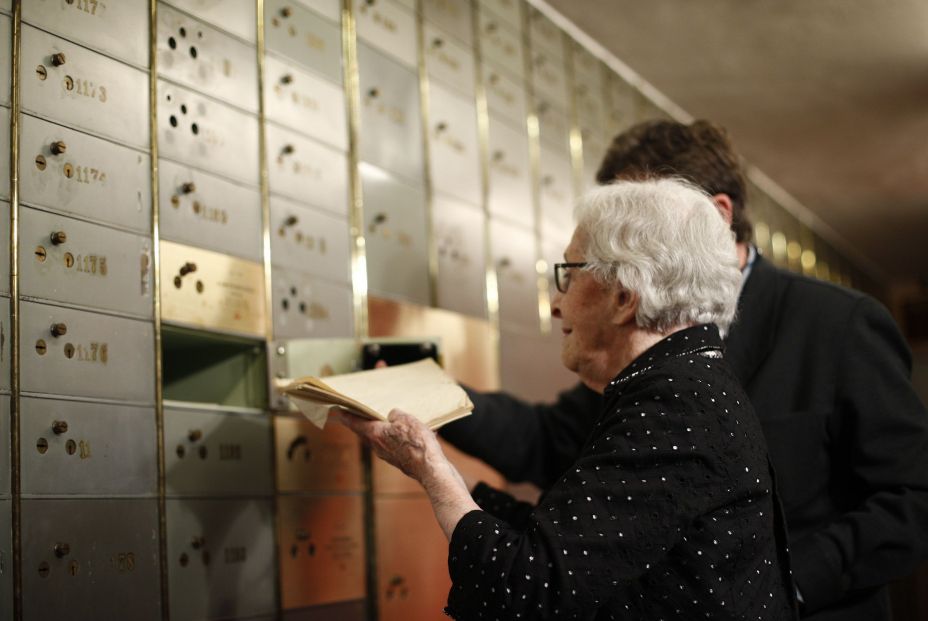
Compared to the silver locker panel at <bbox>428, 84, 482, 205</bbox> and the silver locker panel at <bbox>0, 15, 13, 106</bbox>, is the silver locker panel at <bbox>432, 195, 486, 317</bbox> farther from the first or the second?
the silver locker panel at <bbox>0, 15, 13, 106</bbox>

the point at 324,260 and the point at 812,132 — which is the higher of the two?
the point at 812,132

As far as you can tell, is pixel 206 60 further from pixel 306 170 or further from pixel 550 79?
pixel 550 79

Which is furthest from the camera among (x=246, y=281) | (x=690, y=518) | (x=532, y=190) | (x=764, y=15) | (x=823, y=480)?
(x=764, y=15)

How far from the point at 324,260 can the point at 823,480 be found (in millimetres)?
1253

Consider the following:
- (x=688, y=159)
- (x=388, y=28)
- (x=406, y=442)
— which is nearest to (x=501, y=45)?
(x=388, y=28)

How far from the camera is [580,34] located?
4.18 meters

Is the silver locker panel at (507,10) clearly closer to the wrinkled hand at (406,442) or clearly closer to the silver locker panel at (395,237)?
the silver locker panel at (395,237)

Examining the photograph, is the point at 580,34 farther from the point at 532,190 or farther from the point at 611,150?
the point at 611,150

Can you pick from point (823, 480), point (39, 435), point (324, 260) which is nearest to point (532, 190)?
point (324, 260)

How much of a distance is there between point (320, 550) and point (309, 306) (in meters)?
0.58

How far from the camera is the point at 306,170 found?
2547mm

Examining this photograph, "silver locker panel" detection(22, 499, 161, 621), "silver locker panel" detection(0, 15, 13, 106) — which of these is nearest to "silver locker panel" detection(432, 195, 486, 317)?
"silver locker panel" detection(22, 499, 161, 621)

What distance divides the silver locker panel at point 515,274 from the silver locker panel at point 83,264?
59.1 inches

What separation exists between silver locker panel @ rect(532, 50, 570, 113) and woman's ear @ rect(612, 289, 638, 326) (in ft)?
7.19
